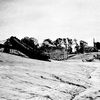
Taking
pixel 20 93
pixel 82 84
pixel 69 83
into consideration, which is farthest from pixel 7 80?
pixel 82 84

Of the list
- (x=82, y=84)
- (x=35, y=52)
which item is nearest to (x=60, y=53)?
(x=35, y=52)

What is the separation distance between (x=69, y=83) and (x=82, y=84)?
12.6 inches

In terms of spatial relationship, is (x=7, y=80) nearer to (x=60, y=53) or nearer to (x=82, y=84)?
(x=82, y=84)

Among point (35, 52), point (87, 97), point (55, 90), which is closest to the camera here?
point (87, 97)

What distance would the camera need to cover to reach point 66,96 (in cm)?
273

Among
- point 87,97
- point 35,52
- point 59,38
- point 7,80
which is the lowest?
point 87,97

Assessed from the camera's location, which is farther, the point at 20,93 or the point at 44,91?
the point at 44,91

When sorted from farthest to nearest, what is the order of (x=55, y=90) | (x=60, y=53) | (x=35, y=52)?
(x=60, y=53), (x=35, y=52), (x=55, y=90)

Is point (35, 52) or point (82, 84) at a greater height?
point (35, 52)

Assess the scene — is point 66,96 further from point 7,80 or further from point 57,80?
point 7,80

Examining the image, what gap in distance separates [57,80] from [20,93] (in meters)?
1.27

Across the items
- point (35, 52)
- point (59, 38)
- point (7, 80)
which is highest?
point (59, 38)

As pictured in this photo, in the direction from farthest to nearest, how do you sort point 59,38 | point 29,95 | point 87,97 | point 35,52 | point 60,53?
point 59,38 → point 60,53 → point 35,52 → point 87,97 → point 29,95

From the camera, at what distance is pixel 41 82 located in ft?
10.5
